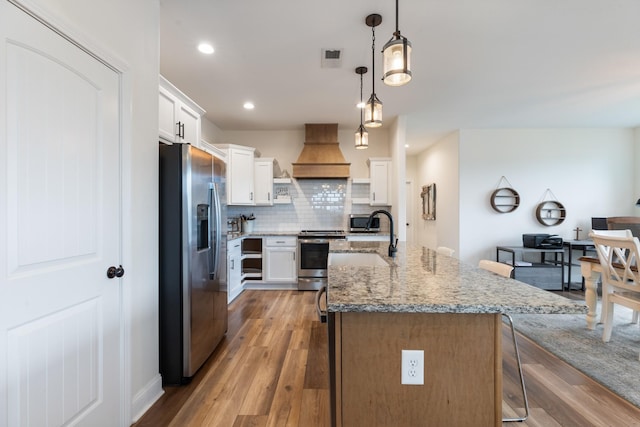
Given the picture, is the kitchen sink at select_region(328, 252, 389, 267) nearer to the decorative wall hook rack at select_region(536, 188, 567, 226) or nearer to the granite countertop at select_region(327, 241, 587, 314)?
the granite countertop at select_region(327, 241, 587, 314)

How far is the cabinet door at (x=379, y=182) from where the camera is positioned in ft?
15.8

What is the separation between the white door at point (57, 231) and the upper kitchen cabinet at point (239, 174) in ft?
9.66

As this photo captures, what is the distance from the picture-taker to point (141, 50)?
180 cm

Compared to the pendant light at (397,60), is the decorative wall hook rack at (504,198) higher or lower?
lower

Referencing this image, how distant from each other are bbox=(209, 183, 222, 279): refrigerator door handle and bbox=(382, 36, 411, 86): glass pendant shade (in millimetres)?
1655

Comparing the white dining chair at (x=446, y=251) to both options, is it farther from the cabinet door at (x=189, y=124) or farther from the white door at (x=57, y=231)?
the cabinet door at (x=189, y=124)

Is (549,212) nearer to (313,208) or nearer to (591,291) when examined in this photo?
(591,291)

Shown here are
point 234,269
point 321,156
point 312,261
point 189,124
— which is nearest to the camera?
point 189,124

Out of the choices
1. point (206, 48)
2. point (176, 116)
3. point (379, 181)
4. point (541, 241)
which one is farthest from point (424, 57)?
point (541, 241)

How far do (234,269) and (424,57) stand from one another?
3.51 metres

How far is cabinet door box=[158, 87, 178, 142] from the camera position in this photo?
7.34 ft

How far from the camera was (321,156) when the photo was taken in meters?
4.82

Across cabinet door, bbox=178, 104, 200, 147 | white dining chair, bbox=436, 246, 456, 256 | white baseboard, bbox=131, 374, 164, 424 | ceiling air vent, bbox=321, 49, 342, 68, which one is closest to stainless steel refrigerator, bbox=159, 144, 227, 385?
white baseboard, bbox=131, 374, 164, 424

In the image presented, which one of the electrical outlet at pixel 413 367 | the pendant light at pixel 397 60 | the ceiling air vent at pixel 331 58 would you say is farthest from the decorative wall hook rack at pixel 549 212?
the electrical outlet at pixel 413 367
